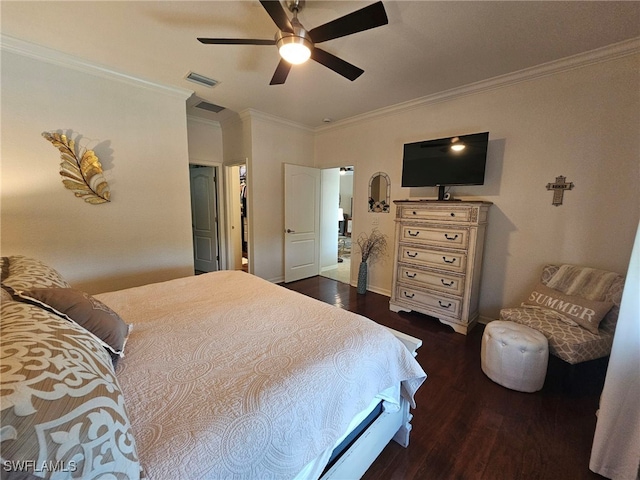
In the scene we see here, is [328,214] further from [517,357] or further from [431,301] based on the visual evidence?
[517,357]

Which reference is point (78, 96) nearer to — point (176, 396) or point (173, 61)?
point (173, 61)

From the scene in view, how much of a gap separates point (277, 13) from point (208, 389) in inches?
75.8

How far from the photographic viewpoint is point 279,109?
3555mm

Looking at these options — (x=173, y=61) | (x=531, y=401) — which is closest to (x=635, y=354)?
(x=531, y=401)

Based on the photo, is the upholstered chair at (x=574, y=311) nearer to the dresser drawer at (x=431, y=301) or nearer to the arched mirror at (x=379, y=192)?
the dresser drawer at (x=431, y=301)

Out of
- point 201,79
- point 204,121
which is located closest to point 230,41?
point 201,79

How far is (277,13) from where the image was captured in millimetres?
1454

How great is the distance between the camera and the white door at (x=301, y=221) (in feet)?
13.7

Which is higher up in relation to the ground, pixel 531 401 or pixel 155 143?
pixel 155 143

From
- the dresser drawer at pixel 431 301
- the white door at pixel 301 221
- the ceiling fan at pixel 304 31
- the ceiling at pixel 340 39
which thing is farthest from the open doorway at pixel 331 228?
the ceiling fan at pixel 304 31

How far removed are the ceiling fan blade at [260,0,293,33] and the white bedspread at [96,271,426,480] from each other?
1.72 m

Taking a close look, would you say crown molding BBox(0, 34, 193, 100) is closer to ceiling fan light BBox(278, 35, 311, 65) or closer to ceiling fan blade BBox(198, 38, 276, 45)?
ceiling fan blade BBox(198, 38, 276, 45)

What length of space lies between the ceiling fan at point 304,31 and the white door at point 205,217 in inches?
123

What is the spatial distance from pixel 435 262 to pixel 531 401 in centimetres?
139
